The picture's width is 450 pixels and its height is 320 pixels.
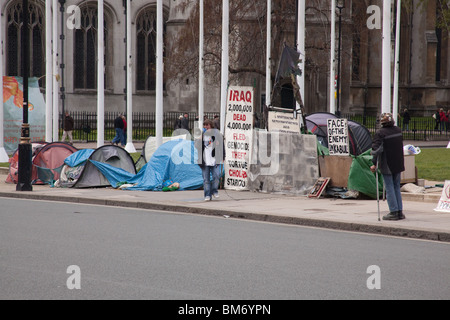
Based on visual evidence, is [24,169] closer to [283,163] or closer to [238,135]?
[238,135]

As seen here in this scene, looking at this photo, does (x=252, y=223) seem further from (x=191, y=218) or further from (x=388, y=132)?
(x=388, y=132)

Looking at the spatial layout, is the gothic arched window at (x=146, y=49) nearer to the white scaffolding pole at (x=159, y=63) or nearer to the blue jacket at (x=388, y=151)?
the white scaffolding pole at (x=159, y=63)

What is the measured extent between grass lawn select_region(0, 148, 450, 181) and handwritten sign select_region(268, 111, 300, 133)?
4.72 meters

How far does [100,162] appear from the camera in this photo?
21.4 metres

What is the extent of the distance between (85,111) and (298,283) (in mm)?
47459

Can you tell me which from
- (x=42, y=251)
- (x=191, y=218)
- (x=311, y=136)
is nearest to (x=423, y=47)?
(x=311, y=136)

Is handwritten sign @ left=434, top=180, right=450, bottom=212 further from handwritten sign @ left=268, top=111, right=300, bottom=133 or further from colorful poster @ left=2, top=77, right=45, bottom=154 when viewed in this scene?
colorful poster @ left=2, top=77, right=45, bottom=154

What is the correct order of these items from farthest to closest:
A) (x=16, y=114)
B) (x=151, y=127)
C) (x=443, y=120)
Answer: (x=151, y=127) → (x=443, y=120) → (x=16, y=114)

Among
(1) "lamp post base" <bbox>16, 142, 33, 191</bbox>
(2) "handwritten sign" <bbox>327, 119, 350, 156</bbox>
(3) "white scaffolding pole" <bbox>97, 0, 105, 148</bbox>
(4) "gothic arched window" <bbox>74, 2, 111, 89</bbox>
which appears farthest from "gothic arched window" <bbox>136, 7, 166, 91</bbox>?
(2) "handwritten sign" <bbox>327, 119, 350, 156</bbox>

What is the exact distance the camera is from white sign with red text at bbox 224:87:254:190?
1980 centimetres

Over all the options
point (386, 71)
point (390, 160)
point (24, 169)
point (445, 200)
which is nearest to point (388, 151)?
point (390, 160)

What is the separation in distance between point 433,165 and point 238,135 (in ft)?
28.3

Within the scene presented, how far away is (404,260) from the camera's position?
417 inches

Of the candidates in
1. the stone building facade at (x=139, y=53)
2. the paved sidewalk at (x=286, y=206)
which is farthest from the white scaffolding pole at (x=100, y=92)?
the stone building facade at (x=139, y=53)
